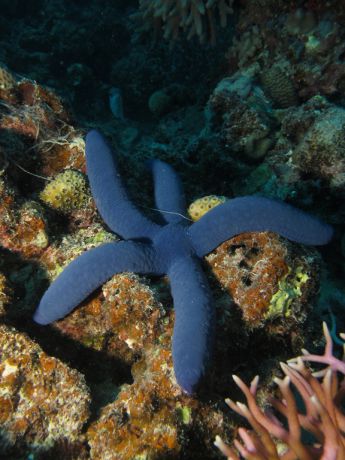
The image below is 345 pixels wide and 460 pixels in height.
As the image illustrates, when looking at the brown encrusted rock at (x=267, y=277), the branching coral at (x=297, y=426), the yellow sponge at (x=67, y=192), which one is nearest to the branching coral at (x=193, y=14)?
the yellow sponge at (x=67, y=192)

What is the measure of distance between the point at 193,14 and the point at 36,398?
6.92 metres

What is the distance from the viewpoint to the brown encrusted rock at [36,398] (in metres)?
2.49

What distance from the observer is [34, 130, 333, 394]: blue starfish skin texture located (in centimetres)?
263

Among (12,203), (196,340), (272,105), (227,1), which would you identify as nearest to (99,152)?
(12,203)

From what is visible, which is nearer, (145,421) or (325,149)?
(145,421)

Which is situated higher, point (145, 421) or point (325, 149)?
point (145, 421)

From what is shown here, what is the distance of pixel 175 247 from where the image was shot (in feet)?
10.3

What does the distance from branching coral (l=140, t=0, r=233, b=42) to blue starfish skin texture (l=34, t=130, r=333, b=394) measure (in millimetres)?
4761

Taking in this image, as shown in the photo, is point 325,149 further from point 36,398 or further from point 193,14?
point 193,14

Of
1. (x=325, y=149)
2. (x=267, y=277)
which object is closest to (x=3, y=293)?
(x=267, y=277)

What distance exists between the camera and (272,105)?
5.85 meters

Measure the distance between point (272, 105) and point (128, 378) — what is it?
4.60 m

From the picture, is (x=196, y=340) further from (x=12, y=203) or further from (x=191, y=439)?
(x=12, y=203)

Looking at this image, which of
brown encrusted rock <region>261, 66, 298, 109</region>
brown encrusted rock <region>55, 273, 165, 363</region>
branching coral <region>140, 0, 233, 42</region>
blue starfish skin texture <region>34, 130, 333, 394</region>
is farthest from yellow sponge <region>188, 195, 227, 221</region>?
branching coral <region>140, 0, 233, 42</region>
